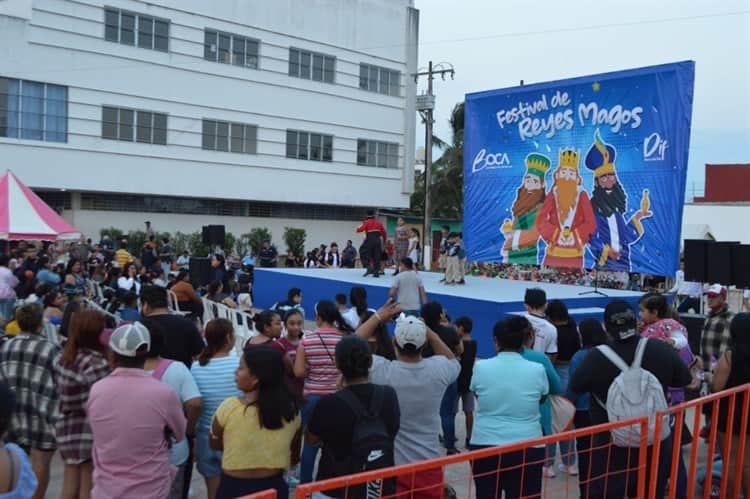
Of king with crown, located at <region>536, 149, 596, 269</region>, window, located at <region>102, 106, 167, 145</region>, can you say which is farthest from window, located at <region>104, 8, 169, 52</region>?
king with crown, located at <region>536, 149, 596, 269</region>

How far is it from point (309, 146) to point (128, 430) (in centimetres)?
2923

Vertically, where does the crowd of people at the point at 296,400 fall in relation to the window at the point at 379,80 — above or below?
below

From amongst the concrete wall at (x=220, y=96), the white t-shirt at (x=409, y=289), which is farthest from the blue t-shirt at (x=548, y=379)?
the concrete wall at (x=220, y=96)

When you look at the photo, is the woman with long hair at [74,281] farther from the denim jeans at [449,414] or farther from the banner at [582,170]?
the banner at [582,170]

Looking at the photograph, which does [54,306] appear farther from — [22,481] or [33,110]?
[33,110]

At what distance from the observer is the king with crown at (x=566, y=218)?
1555 centimetres

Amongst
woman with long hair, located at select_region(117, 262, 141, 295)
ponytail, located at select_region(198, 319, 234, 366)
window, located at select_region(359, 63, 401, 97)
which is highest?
window, located at select_region(359, 63, 401, 97)

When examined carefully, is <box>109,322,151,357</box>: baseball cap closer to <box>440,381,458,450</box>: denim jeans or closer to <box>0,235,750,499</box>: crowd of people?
<box>0,235,750,499</box>: crowd of people

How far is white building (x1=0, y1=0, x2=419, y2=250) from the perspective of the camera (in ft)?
81.3

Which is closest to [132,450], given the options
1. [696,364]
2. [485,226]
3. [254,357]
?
[254,357]

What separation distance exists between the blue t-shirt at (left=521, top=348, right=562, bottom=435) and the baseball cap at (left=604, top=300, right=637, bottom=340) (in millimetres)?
463

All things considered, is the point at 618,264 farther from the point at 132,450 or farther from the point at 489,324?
the point at 132,450

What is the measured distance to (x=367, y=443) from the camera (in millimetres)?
3350

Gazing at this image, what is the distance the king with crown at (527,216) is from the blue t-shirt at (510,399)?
12672mm
